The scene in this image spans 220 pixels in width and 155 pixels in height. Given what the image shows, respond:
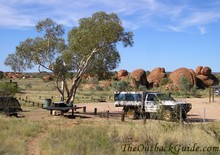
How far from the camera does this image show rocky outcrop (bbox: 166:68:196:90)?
80.5 metres

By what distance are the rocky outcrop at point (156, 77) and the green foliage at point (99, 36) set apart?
6204 centimetres

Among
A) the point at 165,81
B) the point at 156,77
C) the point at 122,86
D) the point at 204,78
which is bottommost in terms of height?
the point at 122,86

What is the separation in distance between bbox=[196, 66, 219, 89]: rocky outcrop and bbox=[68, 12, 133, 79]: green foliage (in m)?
64.2

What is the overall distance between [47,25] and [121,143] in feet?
64.1

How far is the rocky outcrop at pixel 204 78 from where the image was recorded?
89.9 m

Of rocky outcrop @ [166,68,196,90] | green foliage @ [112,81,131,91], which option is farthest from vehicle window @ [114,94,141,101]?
rocky outcrop @ [166,68,196,90]

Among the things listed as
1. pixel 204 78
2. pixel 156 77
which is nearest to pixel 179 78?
pixel 156 77

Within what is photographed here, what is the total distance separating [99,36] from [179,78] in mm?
58710

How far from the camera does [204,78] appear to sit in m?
91.6

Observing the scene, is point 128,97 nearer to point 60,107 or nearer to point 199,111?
point 60,107

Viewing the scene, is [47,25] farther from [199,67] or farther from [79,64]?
[199,67]

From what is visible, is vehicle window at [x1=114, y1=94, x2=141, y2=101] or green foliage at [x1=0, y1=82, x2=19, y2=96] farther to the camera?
green foliage at [x1=0, y1=82, x2=19, y2=96]

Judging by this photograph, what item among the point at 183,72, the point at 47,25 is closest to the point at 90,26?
the point at 47,25

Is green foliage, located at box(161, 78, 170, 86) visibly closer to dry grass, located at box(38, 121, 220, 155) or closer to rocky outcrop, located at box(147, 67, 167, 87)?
rocky outcrop, located at box(147, 67, 167, 87)
